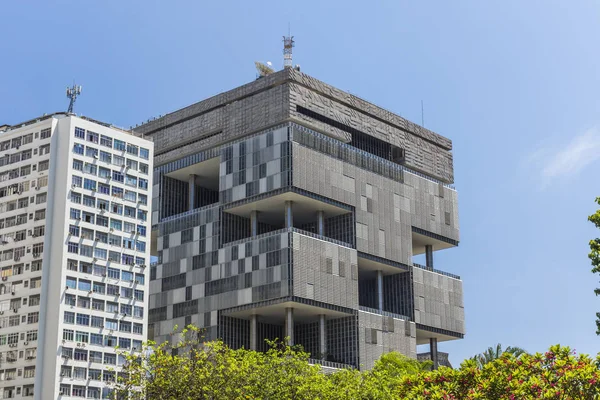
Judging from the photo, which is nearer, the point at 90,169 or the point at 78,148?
the point at 78,148

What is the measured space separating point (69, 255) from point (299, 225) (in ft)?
118

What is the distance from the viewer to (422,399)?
41406mm

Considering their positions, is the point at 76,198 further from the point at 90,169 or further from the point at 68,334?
the point at 68,334

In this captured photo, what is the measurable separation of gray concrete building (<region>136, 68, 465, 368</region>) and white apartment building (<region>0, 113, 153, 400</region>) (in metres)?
11.3

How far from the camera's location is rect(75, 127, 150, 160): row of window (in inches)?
4385

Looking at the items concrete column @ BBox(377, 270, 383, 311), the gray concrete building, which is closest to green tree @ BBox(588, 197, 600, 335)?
the gray concrete building

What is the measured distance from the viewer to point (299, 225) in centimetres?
13125

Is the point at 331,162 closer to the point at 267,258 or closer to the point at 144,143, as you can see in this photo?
the point at 267,258

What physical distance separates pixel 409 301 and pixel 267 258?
2328cm

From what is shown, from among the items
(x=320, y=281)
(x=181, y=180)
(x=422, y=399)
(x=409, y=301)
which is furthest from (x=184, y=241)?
(x=422, y=399)

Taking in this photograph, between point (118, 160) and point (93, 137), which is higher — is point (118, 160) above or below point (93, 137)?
below

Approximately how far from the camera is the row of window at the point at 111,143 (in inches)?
4385

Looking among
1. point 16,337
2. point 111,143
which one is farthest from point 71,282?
point 111,143

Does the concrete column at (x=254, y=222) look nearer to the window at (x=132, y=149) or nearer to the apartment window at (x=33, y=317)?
the window at (x=132, y=149)
